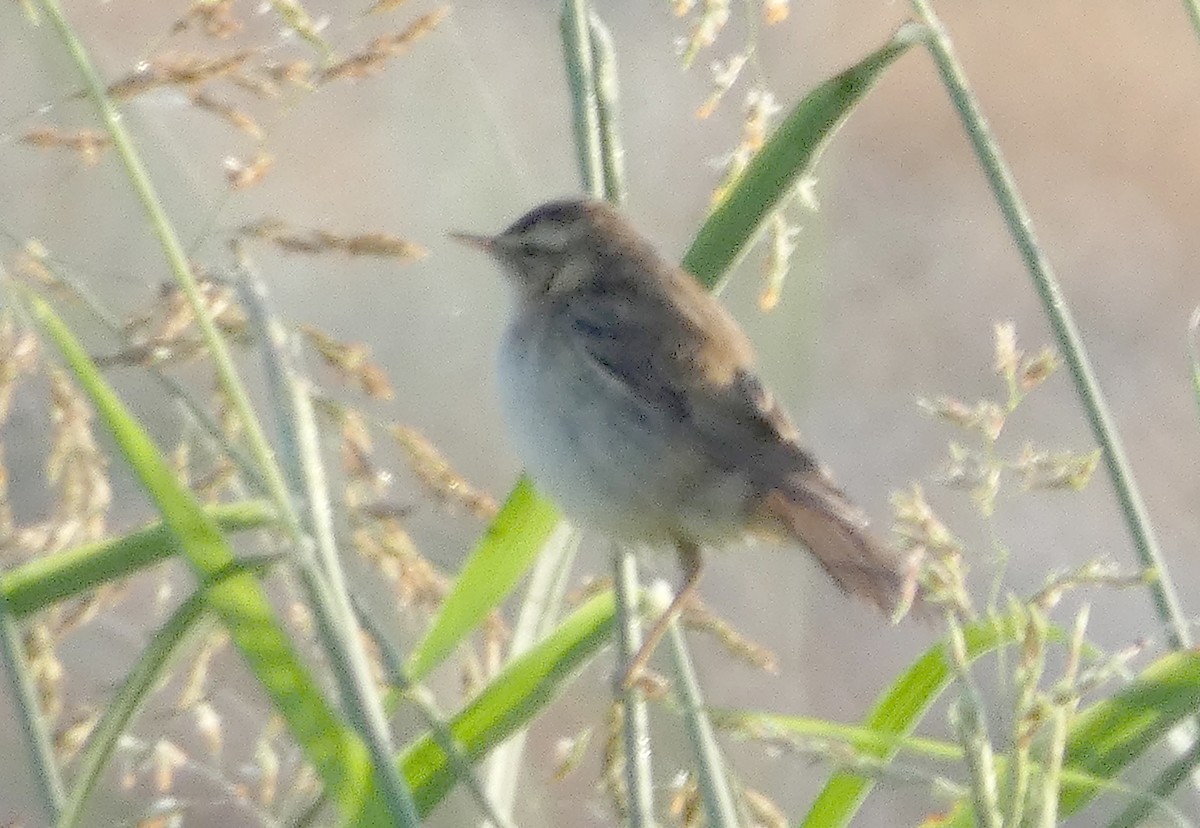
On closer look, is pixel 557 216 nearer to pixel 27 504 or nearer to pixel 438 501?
pixel 438 501

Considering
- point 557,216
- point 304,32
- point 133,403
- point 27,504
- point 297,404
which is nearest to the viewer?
point 297,404

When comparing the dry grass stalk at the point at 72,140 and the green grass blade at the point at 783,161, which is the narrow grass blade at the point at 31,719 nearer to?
the dry grass stalk at the point at 72,140

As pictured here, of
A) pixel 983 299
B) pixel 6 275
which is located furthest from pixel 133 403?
pixel 983 299

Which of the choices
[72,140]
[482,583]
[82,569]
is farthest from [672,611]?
[72,140]

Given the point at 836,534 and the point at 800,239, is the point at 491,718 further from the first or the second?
the point at 800,239

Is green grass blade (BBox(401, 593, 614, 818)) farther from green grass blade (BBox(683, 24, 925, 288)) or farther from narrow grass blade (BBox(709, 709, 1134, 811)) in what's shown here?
green grass blade (BBox(683, 24, 925, 288))

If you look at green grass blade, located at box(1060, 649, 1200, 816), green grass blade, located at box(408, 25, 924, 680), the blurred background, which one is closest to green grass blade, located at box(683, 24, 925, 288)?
green grass blade, located at box(408, 25, 924, 680)

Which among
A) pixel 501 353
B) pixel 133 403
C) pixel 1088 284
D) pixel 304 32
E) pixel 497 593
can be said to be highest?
pixel 304 32
